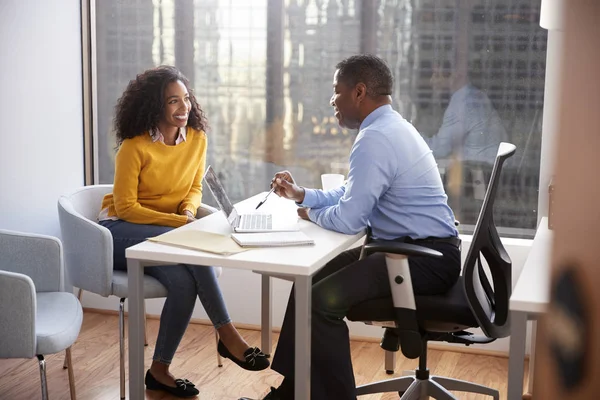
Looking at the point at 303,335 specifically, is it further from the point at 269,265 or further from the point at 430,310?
the point at 430,310

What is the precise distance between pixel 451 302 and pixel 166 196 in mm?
1268

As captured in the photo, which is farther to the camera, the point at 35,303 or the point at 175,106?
the point at 175,106

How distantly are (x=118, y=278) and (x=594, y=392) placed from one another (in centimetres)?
271

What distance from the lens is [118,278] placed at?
109 inches

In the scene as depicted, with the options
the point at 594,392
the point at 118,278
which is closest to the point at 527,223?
the point at 118,278

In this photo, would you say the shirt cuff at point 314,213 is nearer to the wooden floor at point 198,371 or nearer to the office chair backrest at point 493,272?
the office chair backrest at point 493,272

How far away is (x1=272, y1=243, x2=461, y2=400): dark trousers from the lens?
2.32 meters

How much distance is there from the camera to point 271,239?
7.63ft

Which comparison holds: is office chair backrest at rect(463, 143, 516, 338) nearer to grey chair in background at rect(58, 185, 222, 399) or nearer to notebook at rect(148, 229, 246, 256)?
notebook at rect(148, 229, 246, 256)

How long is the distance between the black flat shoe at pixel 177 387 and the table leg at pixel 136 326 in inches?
19.7

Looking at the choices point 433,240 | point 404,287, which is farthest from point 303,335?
point 433,240

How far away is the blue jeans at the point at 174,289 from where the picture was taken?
108 inches

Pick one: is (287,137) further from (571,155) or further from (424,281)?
(571,155)

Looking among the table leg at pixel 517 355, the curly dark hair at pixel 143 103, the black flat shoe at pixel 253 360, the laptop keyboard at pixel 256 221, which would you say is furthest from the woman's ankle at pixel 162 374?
the table leg at pixel 517 355
